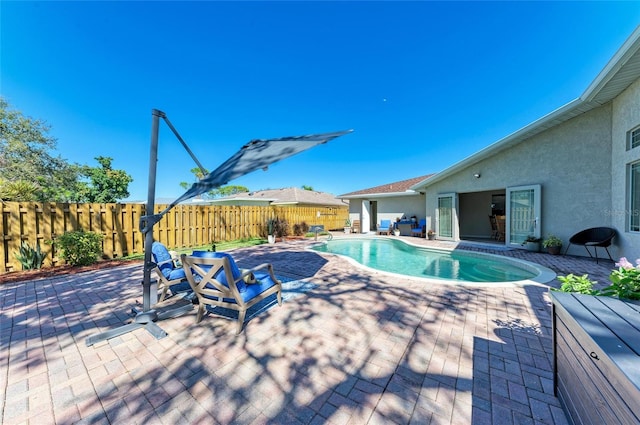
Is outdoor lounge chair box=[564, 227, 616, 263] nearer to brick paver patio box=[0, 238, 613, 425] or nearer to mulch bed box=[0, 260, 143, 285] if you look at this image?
brick paver patio box=[0, 238, 613, 425]

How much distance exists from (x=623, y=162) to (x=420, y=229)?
8.63 m

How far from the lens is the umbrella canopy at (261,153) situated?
3.21m

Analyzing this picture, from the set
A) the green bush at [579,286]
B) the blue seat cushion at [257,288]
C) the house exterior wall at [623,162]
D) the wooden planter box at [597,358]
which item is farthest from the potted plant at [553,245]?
the blue seat cushion at [257,288]

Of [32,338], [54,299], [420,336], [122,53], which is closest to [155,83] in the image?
[122,53]

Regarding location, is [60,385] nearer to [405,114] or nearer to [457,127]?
[405,114]

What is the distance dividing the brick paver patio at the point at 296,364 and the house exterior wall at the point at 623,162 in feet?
17.3

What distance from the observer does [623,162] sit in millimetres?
6559

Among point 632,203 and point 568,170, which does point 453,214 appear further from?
point 632,203

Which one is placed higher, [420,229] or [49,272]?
[420,229]

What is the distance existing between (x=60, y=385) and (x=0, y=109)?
84.0 ft

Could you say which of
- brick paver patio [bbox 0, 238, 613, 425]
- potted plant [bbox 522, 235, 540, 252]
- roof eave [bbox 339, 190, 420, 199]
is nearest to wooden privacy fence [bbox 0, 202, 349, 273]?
brick paver patio [bbox 0, 238, 613, 425]

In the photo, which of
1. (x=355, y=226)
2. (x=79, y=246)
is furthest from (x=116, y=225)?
(x=355, y=226)

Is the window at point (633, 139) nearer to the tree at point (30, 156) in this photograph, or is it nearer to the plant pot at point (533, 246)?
the plant pot at point (533, 246)

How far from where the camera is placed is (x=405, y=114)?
15.6 m
